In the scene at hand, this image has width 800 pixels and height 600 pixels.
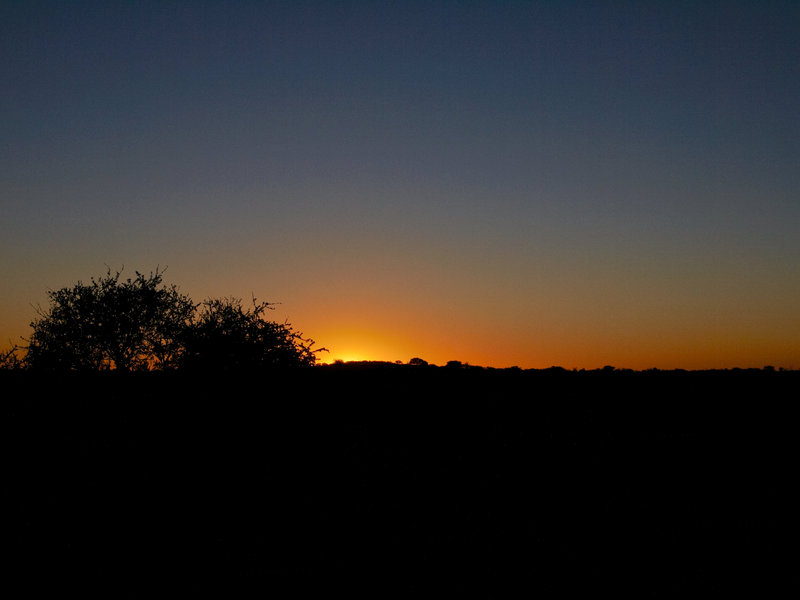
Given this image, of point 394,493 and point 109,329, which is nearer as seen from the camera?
point 394,493

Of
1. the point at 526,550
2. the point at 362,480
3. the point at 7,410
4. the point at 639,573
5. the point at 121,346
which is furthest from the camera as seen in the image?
the point at 121,346

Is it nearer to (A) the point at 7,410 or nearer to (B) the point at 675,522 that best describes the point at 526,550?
(B) the point at 675,522

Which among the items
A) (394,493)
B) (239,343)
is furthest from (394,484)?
(239,343)

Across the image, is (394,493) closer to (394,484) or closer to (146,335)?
(394,484)

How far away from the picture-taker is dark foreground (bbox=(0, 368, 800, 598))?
37.0ft

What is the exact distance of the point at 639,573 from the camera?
11.3 meters

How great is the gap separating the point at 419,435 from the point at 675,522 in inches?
376

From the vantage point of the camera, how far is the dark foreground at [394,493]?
11273mm

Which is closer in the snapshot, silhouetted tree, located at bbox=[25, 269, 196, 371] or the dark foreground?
the dark foreground

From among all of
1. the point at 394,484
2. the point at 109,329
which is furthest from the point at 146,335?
the point at 394,484

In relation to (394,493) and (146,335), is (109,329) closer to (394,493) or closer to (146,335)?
(146,335)

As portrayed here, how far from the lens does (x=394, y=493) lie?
15.4 metres

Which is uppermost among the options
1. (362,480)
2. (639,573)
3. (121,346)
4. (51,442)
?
(121,346)

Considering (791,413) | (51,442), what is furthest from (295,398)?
(791,413)
